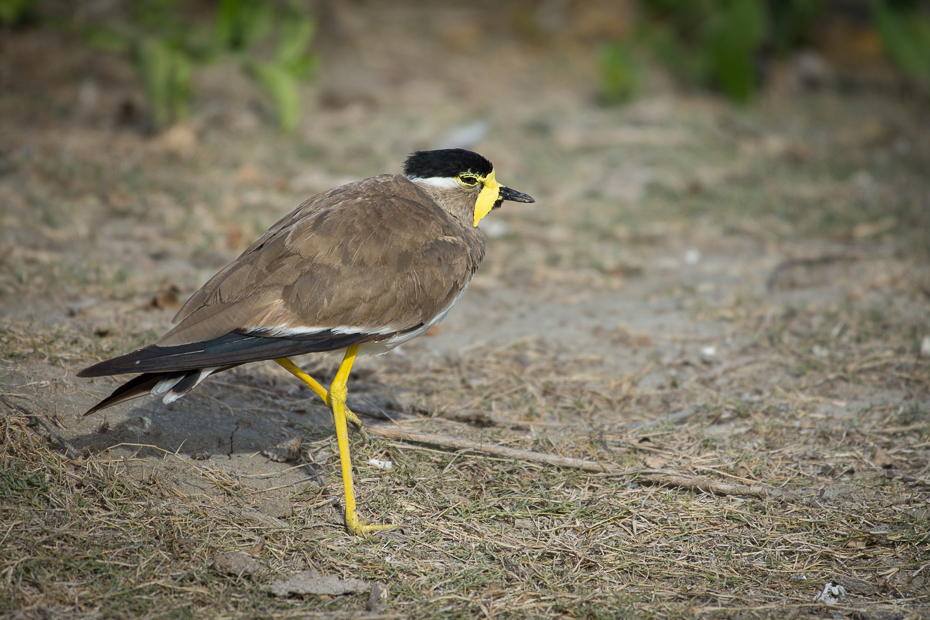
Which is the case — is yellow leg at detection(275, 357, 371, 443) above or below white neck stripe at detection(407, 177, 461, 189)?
below

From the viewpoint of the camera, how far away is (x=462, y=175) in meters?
4.11

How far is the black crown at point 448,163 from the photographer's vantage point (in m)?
4.06

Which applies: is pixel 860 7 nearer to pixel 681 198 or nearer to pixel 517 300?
pixel 681 198

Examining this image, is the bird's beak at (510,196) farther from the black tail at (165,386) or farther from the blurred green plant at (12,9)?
the blurred green plant at (12,9)

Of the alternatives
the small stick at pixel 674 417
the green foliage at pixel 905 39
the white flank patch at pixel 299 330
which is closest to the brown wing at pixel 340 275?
the white flank patch at pixel 299 330

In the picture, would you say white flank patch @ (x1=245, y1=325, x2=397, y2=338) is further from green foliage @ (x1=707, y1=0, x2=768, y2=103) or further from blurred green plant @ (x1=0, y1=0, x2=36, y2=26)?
green foliage @ (x1=707, y1=0, x2=768, y2=103)

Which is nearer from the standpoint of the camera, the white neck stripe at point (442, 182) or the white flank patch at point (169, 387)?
the white flank patch at point (169, 387)

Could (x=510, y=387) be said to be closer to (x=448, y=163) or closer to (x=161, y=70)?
(x=448, y=163)

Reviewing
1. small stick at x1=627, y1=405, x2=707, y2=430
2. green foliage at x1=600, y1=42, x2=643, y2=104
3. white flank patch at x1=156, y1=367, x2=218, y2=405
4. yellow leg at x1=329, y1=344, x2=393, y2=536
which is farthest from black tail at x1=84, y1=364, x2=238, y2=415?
green foliage at x1=600, y1=42, x2=643, y2=104

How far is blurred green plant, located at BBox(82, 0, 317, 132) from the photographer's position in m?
6.97

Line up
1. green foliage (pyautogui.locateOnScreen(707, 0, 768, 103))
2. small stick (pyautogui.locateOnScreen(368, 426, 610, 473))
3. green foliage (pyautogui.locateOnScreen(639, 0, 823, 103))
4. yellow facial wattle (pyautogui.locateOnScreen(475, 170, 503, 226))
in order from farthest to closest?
green foliage (pyautogui.locateOnScreen(639, 0, 823, 103))
green foliage (pyautogui.locateOnScreen(707, 0, 768, 103))
yellow facial wattle (pyautogui.locateOnScreen(475, 170, 503, 226))
small stick (pyautogui.locateOnScreen(368, 426, 610, 473))

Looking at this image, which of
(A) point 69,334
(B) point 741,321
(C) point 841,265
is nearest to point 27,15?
(A) point 69,334

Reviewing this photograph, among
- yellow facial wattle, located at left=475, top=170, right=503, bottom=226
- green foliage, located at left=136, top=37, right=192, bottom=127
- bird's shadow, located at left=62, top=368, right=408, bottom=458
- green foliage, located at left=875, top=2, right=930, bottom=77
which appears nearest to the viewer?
bird's shadow, located at left=62, top=368, right=408, bottom=458

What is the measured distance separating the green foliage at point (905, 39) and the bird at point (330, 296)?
7.90m
